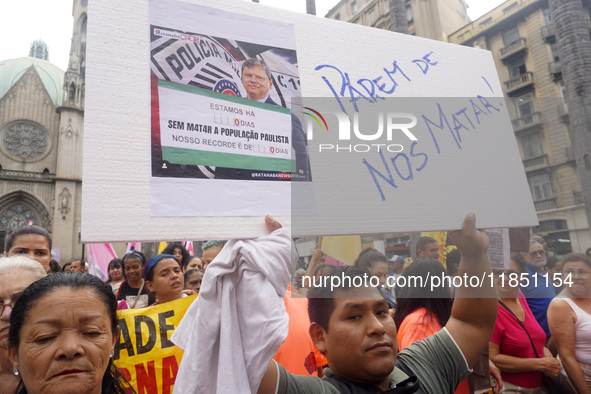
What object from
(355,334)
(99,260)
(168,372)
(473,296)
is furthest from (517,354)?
(99,260)

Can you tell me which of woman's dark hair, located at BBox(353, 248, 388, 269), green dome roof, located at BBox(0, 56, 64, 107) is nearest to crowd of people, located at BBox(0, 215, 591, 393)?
woman's dark hair, located at BBox(353, 248, 388, 269)

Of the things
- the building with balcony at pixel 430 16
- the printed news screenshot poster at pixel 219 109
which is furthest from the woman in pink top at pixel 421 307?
the building with balcony at pixel 430 16

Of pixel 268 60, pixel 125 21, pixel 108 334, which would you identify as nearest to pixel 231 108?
pixel 268 60

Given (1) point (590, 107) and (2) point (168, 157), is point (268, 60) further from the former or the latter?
(1) point (590, 107)

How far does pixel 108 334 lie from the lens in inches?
60.1

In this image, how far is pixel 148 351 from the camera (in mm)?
2715

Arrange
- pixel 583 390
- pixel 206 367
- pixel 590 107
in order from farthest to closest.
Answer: pixel 590 107, pixel 583 390, pixel 206 367

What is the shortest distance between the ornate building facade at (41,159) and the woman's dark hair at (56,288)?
3056cm

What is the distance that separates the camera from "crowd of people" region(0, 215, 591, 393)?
1.38 metres

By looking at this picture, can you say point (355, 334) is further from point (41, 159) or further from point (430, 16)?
point (41, 159)

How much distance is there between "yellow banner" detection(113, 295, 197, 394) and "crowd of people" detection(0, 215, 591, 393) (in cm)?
78

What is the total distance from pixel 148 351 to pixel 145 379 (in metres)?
0.17

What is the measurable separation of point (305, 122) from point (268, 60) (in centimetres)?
30

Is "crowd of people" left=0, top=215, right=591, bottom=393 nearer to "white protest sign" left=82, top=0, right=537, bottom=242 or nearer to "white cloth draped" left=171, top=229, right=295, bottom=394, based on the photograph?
"white cloth draped" left=171, top=229, right=295, bottom=394
